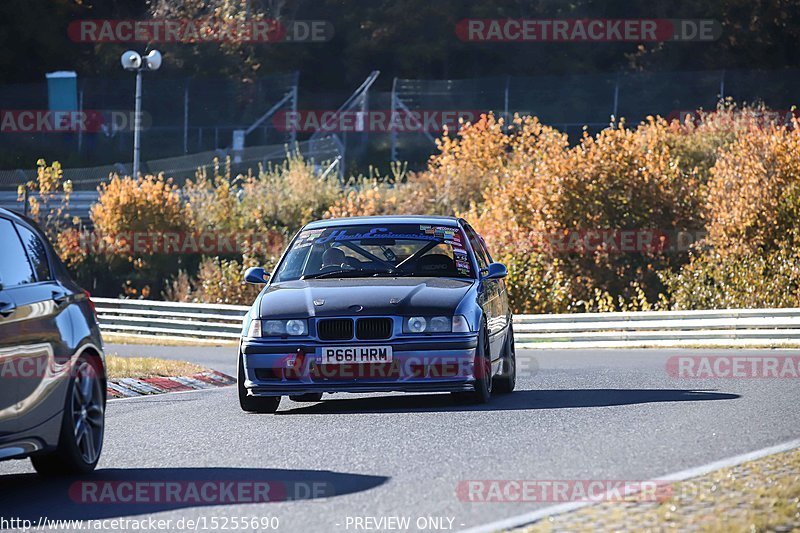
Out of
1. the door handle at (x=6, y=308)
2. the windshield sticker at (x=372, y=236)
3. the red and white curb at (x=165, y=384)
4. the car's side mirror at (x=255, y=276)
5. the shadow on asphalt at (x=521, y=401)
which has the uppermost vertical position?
the door handle at (x=6, y=308)

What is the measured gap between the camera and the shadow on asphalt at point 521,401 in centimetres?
1267

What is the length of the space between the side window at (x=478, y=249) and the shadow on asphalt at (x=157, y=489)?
18.6ft

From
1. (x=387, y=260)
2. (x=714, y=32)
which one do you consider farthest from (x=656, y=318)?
(x=714, y=32)

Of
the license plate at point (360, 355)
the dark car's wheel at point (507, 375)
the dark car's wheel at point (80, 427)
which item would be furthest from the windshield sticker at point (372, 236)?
the dark car's wheel at point (80, 427)

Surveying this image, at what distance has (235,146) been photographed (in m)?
52.2

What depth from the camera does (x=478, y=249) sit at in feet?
48.8

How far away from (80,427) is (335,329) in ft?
11.4

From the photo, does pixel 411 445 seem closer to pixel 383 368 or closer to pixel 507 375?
pixel 383 368

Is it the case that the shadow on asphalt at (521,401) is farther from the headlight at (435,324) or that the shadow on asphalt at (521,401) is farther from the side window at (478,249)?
the side window at (478,249)

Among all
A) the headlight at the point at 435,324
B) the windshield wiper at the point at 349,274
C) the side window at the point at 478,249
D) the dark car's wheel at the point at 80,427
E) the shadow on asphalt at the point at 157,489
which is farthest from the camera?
the side window at the point at 478,249

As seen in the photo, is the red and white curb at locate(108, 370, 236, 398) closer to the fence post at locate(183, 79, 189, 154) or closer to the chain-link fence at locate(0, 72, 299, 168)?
the fence post at locate(183, 79, 189, 154)

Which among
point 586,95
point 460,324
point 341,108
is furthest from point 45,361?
point 341,108

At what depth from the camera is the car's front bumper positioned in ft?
40.2

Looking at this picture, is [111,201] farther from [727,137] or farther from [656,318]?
[656,318]
